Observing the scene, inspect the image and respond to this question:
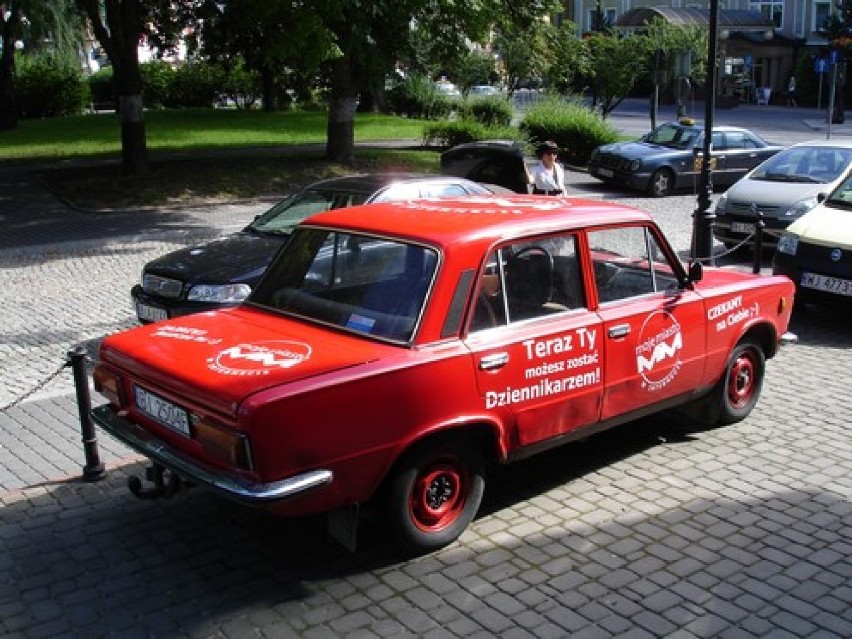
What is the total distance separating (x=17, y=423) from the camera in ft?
22.9

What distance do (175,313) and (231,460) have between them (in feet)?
13.3

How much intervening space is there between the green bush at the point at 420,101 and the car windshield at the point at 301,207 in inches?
1010

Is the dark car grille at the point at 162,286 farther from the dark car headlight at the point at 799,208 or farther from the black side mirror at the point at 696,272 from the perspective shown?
the dark car headlight at the point at 799,208

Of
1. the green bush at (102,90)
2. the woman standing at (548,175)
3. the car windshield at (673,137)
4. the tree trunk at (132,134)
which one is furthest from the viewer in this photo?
the green bush at (102,90)

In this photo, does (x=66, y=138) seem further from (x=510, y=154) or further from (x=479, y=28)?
(x=510, y=154)

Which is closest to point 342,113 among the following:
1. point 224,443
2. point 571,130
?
point 571,130

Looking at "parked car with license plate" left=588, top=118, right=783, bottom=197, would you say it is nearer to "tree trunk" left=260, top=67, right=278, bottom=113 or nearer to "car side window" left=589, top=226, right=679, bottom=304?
"car side window" left=589, top=226, right=679, bottom=304

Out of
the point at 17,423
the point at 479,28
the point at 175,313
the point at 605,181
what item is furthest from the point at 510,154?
the point at 17,423

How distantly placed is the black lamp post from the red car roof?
19.1 ft

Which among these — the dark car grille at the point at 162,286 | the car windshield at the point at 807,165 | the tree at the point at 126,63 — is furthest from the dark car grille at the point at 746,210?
the tree at the point at 126,63

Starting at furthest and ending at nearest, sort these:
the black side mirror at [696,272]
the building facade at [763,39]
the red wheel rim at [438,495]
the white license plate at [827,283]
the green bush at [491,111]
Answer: the building facade at [763,39] < the green bush at [491,111] < the white license plate at [827,283] < the black side mirror at [696,272] < the red wheel rim at [438,495]

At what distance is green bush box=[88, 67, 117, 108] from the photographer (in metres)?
43.3

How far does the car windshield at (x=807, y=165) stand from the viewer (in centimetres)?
1370

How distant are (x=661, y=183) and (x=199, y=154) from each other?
11570 millimetres
